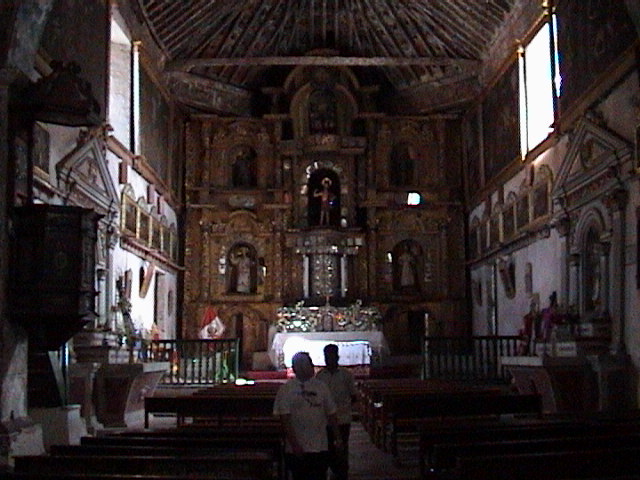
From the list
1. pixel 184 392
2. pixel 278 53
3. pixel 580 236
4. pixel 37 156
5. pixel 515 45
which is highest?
pixel 278 53

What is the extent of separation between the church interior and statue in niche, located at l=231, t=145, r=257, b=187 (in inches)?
2.8

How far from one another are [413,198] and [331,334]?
5786 millimetres

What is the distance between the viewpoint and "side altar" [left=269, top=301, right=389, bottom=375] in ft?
77.0

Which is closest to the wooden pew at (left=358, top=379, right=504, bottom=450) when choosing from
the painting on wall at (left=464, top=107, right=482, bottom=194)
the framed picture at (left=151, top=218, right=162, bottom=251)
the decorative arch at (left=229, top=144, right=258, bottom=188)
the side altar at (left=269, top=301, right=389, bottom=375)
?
the side altar at (left=269, top=301, right=389, bottom=375)

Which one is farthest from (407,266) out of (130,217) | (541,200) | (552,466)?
(552,466)

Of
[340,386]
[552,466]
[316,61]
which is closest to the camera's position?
[552,466]

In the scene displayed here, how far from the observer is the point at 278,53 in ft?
91.3

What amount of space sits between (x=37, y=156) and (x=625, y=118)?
949 cm

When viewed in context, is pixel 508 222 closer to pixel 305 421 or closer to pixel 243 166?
pixel 243 166

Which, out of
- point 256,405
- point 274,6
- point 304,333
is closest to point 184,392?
point 304,333

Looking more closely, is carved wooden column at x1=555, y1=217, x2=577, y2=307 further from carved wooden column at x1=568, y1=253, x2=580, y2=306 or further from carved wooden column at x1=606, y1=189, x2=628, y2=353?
carved wooden column at x1=606, y1=189, x2=628, y2=353

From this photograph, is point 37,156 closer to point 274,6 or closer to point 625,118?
point 625,118

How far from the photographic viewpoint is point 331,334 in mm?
24219

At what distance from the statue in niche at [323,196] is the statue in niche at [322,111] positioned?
141cm
